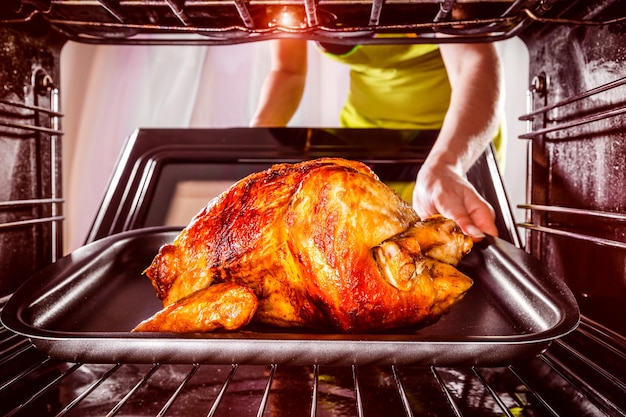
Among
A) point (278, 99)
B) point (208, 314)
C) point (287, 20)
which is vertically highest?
point (278, 99)

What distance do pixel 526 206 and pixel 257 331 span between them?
2.06 feet

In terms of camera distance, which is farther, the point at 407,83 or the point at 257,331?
the point at 407,83

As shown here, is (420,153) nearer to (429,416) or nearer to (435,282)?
(435,282)

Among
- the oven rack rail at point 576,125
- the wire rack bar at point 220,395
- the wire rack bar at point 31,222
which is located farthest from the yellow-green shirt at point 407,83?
the wire rack bar at point 220,395

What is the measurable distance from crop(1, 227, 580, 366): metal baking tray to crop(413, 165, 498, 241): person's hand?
10cm

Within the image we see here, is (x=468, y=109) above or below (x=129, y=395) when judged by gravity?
above

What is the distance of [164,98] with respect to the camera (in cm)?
345

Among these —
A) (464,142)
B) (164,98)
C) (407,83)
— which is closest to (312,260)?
(464,142)

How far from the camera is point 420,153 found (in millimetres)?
1571

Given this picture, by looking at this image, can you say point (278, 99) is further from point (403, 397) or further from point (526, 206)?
point (403, 397)

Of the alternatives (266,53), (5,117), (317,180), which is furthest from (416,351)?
(266,53)

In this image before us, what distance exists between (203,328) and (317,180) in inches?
12.0

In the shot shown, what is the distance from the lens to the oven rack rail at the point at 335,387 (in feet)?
2.56

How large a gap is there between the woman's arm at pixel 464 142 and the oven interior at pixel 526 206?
0.16 m
